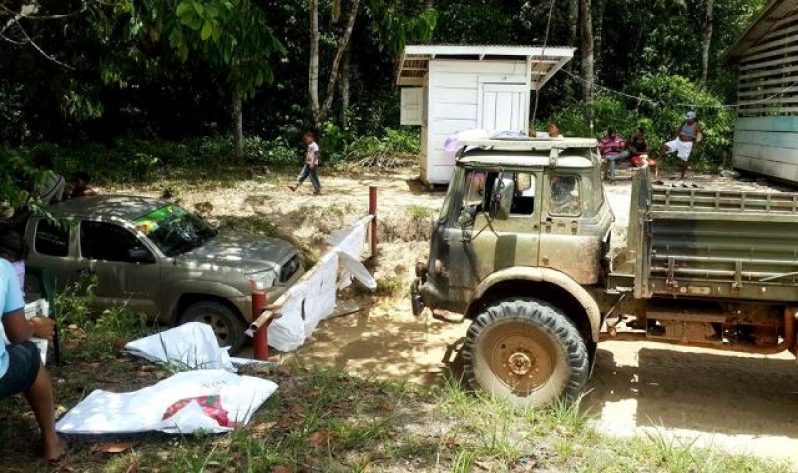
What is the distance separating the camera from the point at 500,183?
650cm

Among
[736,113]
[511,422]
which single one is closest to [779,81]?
[736,113]

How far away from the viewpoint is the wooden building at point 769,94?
13.4 m

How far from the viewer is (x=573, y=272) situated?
643cm

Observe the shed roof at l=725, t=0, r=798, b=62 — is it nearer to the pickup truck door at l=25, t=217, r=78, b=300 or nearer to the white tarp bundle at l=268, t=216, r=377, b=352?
the white tarp bundle at l=268, t=216, r=377, b=352

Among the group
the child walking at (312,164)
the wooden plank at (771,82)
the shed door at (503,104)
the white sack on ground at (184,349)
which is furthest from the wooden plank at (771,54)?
the white sack on ground at (184,349)

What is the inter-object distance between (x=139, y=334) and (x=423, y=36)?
14.8 feet

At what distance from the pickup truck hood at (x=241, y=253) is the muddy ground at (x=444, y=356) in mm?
1083

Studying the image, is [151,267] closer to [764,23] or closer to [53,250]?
[53,250]

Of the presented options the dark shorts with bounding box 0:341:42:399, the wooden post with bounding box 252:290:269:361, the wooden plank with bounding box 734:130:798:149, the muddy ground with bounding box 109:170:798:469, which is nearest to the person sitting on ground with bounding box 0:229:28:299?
the dark shorts with bounding box 0:341:42:399

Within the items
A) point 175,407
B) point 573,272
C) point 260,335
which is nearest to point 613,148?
point 573,272

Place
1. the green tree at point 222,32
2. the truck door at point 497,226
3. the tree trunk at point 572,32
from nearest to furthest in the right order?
the green tree at point 222,32, the truck door at point 497,226, the tree trunk at point 572,32

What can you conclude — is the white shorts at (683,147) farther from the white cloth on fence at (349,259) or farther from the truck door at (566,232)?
the truck door at (566,232)

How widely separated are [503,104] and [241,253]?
A: 721cm

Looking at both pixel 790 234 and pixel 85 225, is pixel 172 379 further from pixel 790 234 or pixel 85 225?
pixel 790 234
